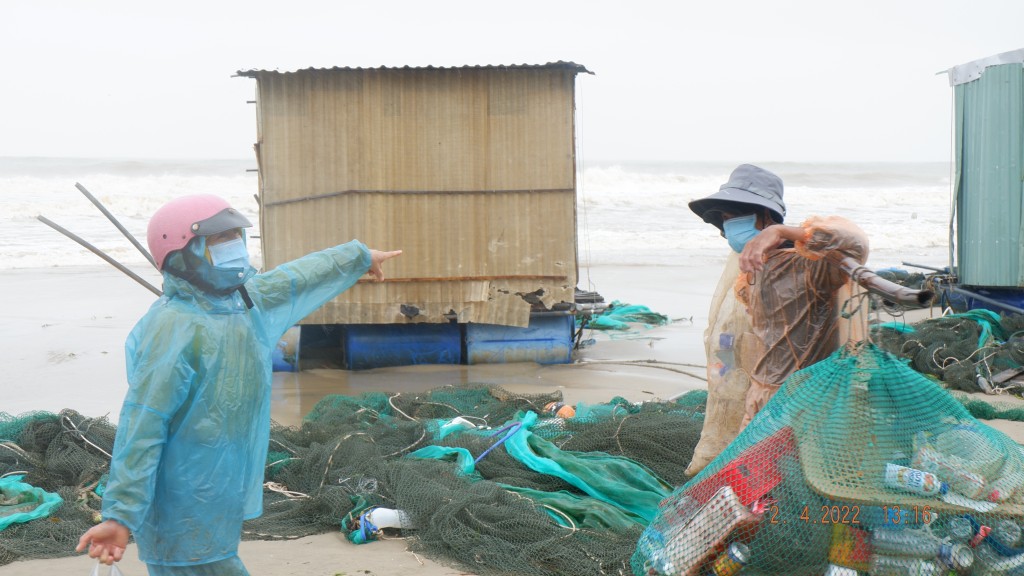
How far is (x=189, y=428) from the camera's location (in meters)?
3.30

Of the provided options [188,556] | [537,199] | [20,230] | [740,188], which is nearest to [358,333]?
[537,199]

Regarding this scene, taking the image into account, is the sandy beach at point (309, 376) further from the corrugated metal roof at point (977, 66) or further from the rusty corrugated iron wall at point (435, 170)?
the corrugated metal roof at point (977, 66)

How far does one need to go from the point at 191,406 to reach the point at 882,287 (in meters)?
2.25

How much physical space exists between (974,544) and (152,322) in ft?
9.33

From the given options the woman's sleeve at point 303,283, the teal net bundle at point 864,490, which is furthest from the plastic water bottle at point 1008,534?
the woman's sleeve at point 303,283

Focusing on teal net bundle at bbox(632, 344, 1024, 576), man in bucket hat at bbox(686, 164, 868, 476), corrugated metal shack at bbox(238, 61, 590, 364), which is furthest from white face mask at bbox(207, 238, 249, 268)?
corrugated metal shack at bbox(238, 61, 590, 364)

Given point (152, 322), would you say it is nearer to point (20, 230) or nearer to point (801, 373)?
Result: point (801, 373)

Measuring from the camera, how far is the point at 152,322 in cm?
329

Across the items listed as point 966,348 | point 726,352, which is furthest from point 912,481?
point 966,348

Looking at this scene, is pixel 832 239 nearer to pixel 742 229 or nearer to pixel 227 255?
pixel 742 229

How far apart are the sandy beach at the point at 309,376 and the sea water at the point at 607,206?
5.72 meters

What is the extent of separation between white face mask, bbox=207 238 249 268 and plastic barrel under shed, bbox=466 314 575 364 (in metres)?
7.82

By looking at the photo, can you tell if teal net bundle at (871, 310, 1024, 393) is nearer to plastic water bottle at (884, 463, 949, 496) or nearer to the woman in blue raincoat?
plastic water bottle at (884, 463, 949, 496)

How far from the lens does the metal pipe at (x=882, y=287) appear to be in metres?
3.00
